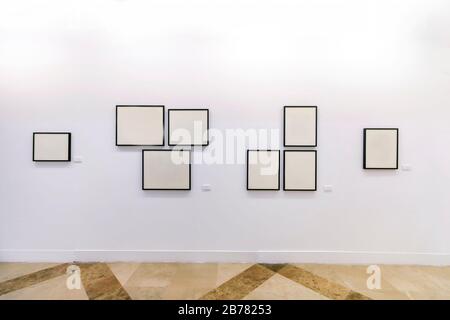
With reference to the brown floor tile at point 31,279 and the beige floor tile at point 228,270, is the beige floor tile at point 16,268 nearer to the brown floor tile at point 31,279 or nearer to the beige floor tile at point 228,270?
the brown floor tile at point 31,279

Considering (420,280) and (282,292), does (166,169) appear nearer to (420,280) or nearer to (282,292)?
(282,292)

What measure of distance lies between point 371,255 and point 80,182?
409cm

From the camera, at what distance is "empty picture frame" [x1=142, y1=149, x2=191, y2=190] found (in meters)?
2.79

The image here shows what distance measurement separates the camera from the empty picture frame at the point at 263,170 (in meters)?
2.80

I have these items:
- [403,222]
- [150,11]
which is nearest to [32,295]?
[150,11]

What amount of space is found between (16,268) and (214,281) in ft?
8.48

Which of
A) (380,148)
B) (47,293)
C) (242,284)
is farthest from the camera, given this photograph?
(380,148)

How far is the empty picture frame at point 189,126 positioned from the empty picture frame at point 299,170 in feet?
3.74

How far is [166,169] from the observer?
280cm

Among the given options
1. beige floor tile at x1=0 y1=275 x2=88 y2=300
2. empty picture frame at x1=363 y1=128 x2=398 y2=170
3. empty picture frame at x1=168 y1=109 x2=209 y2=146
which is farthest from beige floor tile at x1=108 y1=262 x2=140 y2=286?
empty picture frame at x1=363 y1=128 x2=398 y2=170

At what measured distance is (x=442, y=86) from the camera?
2781 mm

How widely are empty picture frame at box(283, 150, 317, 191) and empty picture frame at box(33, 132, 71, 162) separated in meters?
2.96

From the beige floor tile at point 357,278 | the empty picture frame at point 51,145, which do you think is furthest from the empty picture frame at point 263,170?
the empty picture frame at point 51,145

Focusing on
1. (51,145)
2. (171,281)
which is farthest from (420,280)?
(51,145)
